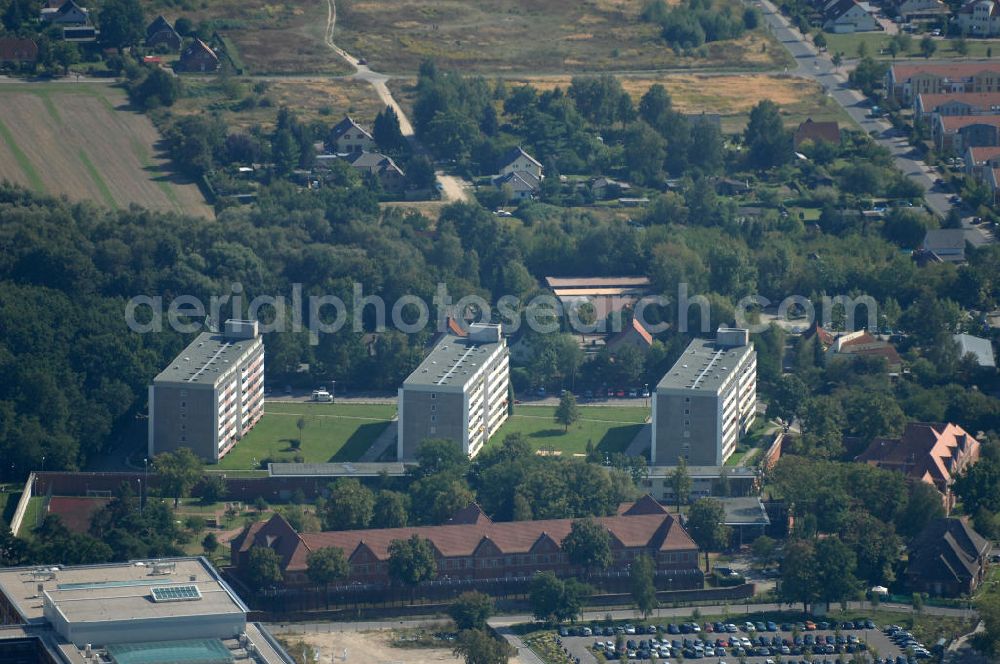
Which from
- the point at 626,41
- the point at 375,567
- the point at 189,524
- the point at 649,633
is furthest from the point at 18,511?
the point at 626,41

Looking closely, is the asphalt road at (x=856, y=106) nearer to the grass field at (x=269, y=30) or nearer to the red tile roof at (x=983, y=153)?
the red tile roof at (x=983, y=153)

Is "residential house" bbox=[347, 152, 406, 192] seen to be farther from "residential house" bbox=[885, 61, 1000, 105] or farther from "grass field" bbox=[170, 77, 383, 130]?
"residential house" bbox=[885, 61, 1000, 105]

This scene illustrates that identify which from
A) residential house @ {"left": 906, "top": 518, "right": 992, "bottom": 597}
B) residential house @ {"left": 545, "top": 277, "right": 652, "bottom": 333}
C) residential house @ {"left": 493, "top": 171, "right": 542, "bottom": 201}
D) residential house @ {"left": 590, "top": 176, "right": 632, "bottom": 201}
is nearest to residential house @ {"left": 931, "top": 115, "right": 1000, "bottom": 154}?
residential house @ {"left": 590, "top": 176, "right": 632, "bottom": 201}

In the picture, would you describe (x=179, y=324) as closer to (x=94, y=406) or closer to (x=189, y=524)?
(x=94, y=406)

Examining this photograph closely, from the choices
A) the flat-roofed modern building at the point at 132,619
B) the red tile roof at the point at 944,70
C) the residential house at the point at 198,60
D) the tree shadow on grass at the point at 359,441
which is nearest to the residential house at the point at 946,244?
the red tile roof at the point at 944,70

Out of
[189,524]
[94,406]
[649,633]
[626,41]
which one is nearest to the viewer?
[649,633]

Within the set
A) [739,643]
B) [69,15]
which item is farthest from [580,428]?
[69,15]
